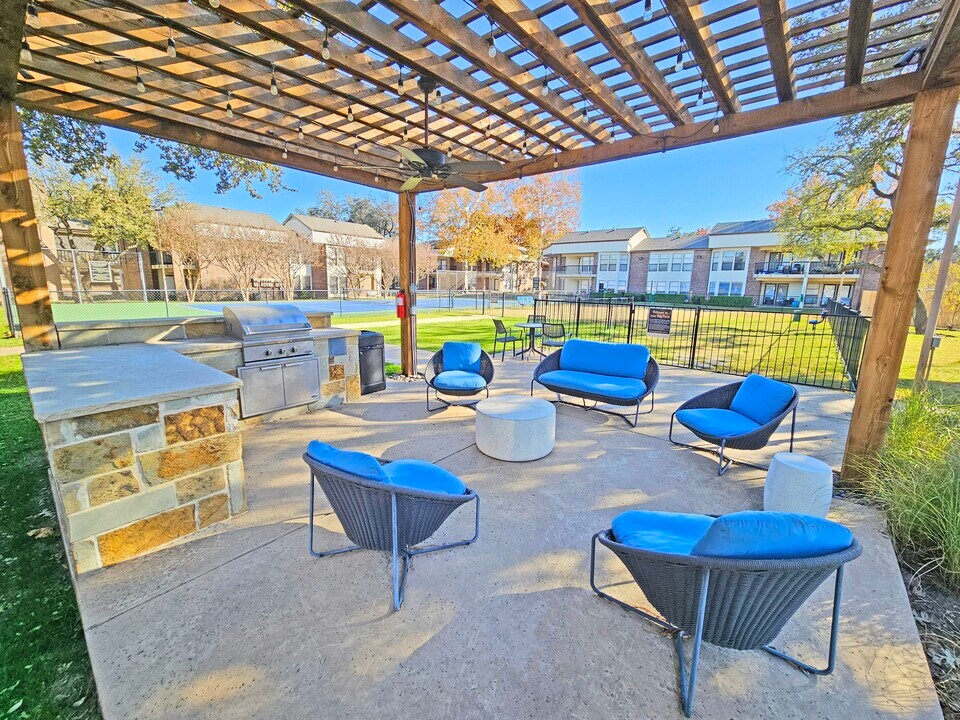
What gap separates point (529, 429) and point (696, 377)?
182 inches

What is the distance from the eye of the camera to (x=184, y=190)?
1563 centimetres

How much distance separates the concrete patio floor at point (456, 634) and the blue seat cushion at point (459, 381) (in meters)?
1.77

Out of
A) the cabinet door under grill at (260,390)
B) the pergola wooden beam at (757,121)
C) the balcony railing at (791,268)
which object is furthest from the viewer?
the balcony railing at (791,268)

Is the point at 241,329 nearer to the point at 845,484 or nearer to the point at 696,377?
the point at 845,484

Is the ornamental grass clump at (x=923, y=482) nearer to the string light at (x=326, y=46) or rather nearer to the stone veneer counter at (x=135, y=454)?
the stone veneer counter at (x=135, y=454)

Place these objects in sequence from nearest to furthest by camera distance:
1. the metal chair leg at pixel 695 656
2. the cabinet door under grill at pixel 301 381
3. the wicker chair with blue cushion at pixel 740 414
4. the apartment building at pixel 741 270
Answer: the metal chair leg at pixel 695 656 → the wicker chair with blue cushion at pixel 740 414 → the cabinet door under grill at pixel 301 381 → the apartment building at pixel 741 270

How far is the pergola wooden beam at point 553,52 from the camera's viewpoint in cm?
249

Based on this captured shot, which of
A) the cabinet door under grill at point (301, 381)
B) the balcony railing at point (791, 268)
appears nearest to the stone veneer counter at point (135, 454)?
A: the cabinet door under grill at point (301, 381)

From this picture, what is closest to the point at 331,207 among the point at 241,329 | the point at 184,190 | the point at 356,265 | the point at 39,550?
the point at 356,265

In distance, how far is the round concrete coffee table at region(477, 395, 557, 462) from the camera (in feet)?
11.5

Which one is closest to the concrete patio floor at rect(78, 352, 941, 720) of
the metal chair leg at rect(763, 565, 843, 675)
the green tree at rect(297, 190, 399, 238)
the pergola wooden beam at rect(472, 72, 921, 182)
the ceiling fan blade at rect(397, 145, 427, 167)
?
the metal chair leg at rect(763, 565, 843, 675)

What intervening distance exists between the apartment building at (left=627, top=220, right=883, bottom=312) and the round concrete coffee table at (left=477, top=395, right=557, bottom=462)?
2819cm

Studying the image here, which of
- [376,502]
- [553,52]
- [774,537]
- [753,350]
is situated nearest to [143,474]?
[376,502]

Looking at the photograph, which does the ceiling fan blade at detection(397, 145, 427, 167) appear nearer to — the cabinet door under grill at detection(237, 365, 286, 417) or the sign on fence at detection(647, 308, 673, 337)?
the cabinet door under grill at detection(237, 365, 286, 417)
